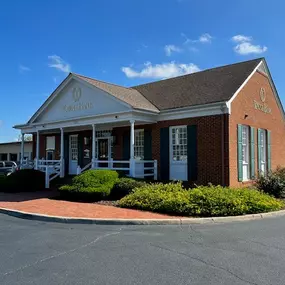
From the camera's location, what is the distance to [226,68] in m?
18.3

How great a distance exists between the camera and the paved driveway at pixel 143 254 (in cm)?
484

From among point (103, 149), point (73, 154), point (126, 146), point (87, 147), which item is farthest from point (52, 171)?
point (126, 146)

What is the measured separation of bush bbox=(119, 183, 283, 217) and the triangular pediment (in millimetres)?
5608

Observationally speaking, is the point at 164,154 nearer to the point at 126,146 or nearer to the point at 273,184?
the point at 126,146

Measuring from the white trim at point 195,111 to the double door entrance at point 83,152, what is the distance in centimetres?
462

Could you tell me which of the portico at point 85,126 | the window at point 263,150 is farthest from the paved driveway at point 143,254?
the window at point 263,150

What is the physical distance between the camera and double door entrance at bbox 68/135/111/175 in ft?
64.4

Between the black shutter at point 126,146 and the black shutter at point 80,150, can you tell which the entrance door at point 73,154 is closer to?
the black shutter at point 80,150

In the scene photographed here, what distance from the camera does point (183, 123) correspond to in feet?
50.8

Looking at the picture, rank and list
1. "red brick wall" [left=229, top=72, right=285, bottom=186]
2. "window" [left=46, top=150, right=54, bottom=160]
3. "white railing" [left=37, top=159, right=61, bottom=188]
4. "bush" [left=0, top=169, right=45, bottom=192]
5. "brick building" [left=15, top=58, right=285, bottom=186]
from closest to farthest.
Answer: "red brick wall" [left=229, top=72, right=285, bottom=186], "brick building" [left=15, top=58, right=285, bottom=186], "bush" [left=0, top=169, right=45, bottom=192], "white railing" [left=37, top=159, right=61, bottom=188], "window" [left=46, top=150, right=54, bottom=160]

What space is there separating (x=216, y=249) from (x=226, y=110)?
28.6ft

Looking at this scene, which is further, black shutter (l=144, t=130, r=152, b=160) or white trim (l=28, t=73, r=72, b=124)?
white trim (l=28, t=73, r=72, b=124)

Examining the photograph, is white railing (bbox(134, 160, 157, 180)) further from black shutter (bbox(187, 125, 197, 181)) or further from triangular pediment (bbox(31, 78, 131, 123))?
triangular pediment (bbox(31, 78, 131, 123))

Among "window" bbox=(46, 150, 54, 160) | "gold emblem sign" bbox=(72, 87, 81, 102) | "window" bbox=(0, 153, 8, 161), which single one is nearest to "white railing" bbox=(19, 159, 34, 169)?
"window" bbox=(46, 150, 54, 160)
